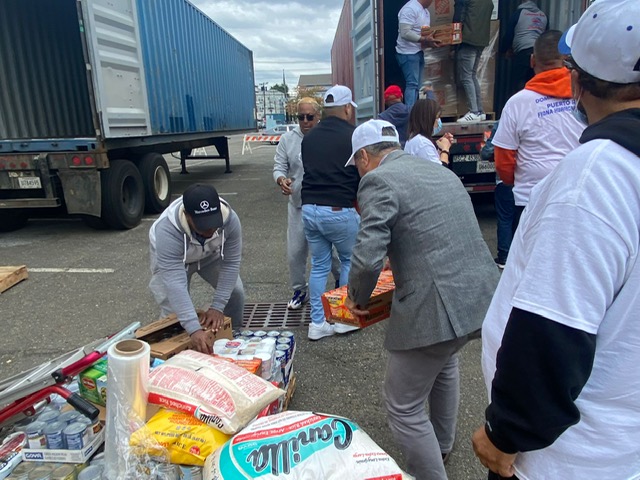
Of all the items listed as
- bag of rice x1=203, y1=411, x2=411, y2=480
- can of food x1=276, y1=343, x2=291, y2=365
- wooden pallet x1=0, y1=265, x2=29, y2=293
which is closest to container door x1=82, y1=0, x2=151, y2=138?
wooden pallet x1=0, y1=265, x2=29, y2=293

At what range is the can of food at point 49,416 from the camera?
191 cm

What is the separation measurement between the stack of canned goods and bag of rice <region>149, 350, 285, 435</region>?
30cm

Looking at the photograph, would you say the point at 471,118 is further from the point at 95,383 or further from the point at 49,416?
the point at 49,416

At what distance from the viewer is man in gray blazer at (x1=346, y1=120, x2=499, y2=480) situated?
1821mm

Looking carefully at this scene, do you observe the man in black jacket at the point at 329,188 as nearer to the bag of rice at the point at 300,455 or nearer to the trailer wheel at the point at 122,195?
the bag of rice at the point at 300,455

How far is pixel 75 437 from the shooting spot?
1.78 metres

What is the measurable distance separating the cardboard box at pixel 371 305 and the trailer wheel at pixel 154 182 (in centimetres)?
593

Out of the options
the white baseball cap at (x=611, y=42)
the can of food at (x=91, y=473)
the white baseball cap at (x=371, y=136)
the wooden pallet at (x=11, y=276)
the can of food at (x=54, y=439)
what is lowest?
the wooden pallet at (x=11, y=276)

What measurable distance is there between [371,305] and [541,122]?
2.09 metres

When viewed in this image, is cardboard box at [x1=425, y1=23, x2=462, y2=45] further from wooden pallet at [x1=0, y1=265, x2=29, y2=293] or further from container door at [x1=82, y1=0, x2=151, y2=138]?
wooden pallet at [x1=0, y1=265, x2=29, y2=293]

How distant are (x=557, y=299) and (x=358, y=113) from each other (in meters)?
6.44

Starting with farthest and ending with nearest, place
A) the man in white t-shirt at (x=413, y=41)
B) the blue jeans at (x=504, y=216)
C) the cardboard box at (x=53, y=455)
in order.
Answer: the man in white t-shirt at (x=413, y=41) → the blue jeans at (x=504, y=216) → the cardboard box at (x=53, y=455)

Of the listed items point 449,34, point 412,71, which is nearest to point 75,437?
point 412,71

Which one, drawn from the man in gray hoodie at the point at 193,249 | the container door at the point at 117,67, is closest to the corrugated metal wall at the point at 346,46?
the container door at the point at 117,67
